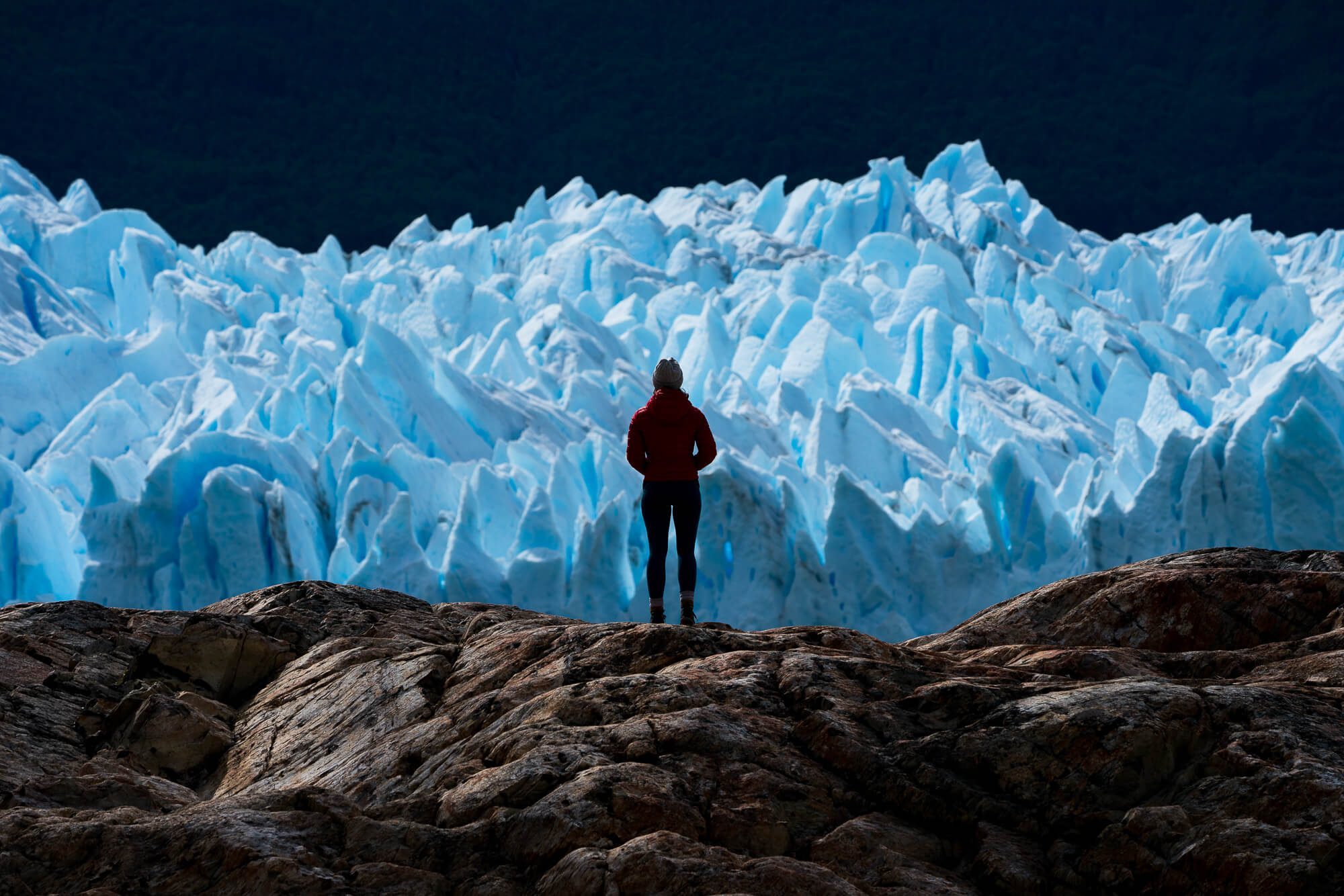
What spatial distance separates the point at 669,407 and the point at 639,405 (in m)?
12.4

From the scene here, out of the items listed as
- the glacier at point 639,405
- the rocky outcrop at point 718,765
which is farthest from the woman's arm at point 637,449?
the glacier at point 639,405

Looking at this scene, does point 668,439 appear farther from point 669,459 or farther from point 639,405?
point 639,405

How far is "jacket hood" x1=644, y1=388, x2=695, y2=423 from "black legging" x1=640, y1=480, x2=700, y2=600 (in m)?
0.20

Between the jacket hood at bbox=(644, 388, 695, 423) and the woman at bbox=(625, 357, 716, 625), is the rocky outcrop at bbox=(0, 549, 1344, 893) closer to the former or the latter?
the woman at bbox=(625, 357, 716, 625)

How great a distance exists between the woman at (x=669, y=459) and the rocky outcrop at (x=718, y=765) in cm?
52

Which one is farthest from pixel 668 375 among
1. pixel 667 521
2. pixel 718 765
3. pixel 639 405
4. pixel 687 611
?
pixel 639 405

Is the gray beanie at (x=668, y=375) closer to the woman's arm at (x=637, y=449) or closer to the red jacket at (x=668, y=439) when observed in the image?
the red jacket at (x=668, y=439)

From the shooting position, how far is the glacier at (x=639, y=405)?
1225 cm

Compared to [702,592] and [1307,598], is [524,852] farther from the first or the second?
[702,592]

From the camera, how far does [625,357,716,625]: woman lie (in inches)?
158

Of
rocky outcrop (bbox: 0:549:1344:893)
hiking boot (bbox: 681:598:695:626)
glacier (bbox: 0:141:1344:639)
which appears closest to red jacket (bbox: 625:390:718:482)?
hiking boot (bbox: 681:598:695:626)

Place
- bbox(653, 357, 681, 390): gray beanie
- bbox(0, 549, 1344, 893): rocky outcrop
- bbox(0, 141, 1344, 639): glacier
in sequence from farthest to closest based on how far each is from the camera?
bbox(0, 141, 1344, 639): glacier → bbox(653, 357, 681, 390): gray beanie → bbox(0, 549, 1344, 893): rocky outcrop

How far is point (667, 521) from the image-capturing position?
4.16 meters

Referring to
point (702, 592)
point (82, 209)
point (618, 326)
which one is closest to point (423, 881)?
point (702, 592)
